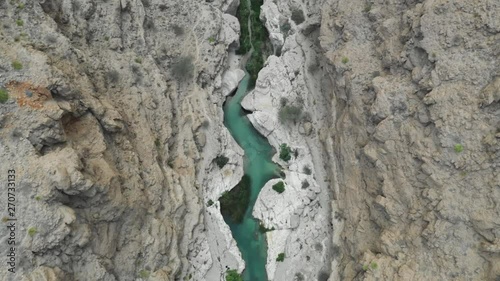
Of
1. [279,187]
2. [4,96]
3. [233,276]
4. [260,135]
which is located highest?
[4,96]

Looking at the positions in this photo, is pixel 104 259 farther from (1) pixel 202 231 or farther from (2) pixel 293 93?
(2) pixel 293 93

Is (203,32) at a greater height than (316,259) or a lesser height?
greater

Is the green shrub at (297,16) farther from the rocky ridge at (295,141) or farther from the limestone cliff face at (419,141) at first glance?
the limestone cliff face at (419,141)

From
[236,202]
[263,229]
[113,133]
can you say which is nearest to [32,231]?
[113,133]

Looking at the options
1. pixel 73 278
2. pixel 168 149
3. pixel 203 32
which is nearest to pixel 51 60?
pixel 168 149

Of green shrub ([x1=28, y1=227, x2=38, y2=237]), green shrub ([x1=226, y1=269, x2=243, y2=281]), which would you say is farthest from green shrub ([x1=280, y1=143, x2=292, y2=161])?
green shrub ([x1=28, y1=227, x2=38, y2=237])

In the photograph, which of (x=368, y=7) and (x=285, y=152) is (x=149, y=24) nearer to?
(x=285, y=152)

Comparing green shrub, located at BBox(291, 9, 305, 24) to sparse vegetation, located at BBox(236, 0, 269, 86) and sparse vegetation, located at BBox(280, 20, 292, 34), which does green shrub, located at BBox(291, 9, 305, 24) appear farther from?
sparse vegetation, located at BBox(236, 0, 269, 86)
